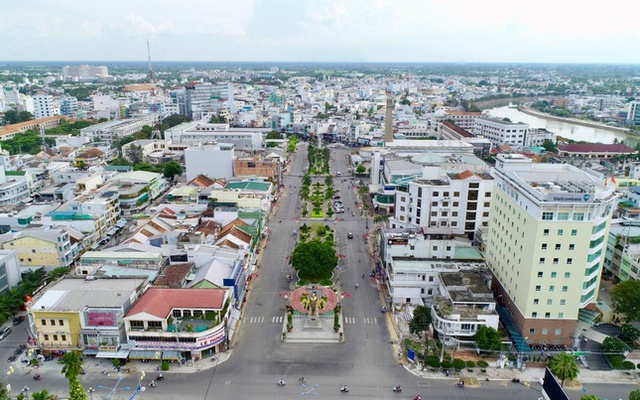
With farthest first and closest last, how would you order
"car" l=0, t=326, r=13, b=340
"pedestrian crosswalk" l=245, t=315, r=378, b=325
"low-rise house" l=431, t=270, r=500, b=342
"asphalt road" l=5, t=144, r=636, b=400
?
1. "pedestrian crosswalk" l=245, t=315, r=378, b=325
2. "car" l=0, t=326, r=13, b=340
3. "low-rise house" l=431, t=270, r=500, b=342
4. "asphalt road" l=5, t=144, r=636, b=400

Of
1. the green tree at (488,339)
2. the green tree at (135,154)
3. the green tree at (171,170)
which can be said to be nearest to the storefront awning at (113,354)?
the green tree at (488,339)

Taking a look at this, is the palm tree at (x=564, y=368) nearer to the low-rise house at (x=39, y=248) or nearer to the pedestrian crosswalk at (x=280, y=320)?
the pedestrian crosswalk at (x=280, y=320)

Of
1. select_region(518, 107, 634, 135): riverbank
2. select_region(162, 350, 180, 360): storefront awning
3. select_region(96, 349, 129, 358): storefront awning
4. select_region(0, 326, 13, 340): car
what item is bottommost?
select_region(0, 326, 13, 340): car

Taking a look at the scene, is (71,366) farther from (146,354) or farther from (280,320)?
(280,320)

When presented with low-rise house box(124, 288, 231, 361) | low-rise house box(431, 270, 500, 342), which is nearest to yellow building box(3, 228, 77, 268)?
low-rise house box(124, 288, 231, 361)

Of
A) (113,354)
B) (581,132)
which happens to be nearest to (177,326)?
(113,354)

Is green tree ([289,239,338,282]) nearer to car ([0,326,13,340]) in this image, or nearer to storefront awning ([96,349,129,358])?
storefront awning ([96,349,129,358])

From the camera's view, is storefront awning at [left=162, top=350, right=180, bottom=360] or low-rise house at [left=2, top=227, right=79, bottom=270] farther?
low-rise house at [left=2, top=227, right=79, bottom=270]

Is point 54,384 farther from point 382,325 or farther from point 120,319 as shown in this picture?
point 382,325
